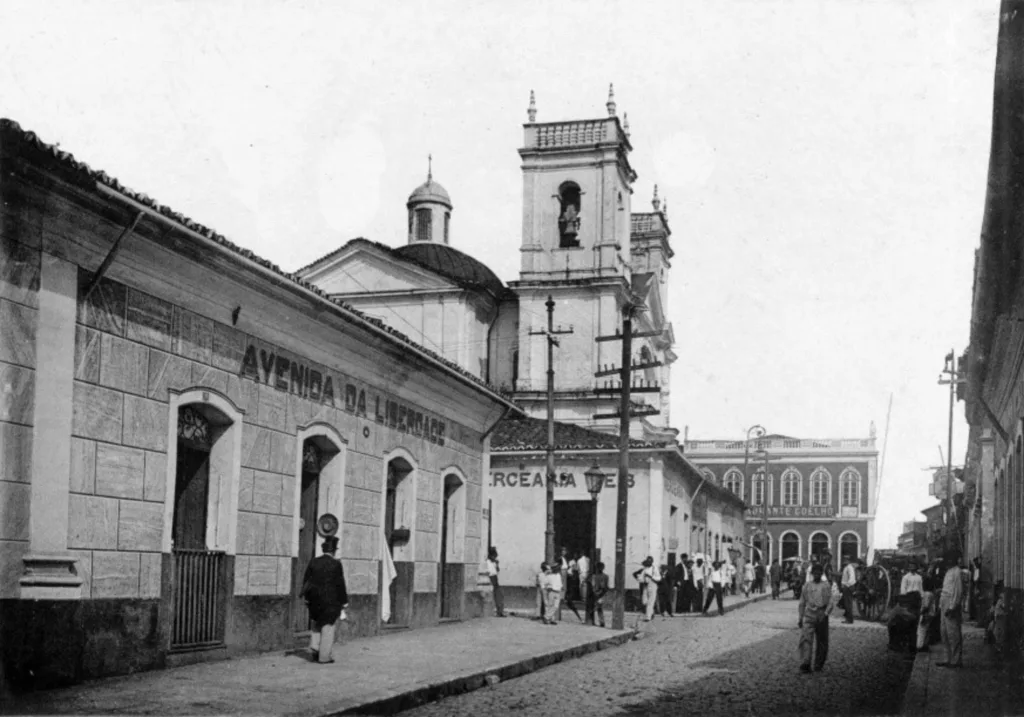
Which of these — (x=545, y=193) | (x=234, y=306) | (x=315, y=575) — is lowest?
(x=315, y=575)

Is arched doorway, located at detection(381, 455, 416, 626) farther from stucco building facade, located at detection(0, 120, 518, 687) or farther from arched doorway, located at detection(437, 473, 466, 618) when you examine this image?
arched doorway, located at detection(437, 473, 466, 618)

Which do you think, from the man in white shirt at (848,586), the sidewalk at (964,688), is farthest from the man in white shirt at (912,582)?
the man in white shirt at (848,586)

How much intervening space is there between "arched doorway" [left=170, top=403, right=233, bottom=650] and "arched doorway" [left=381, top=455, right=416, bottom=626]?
483 cm

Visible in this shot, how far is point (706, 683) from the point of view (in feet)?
38.6

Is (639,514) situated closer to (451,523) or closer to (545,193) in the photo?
(451,523)

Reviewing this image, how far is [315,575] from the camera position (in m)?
11.3

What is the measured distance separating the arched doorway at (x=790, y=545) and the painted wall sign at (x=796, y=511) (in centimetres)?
143

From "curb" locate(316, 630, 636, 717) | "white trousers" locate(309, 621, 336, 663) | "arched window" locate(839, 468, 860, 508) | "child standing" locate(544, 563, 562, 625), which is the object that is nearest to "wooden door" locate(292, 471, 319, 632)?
"white trousers" locate(309, 621, 336, 663)

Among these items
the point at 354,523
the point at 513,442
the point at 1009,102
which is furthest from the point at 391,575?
the point at 513,442

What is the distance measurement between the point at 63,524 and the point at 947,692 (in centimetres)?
781

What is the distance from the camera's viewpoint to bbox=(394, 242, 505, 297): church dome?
4211 cm

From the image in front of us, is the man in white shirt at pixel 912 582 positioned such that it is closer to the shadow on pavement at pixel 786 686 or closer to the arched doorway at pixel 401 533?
the shadow on pavement at pixel 786 686

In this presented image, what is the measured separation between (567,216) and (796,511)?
112ft

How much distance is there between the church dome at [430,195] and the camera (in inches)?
1801
